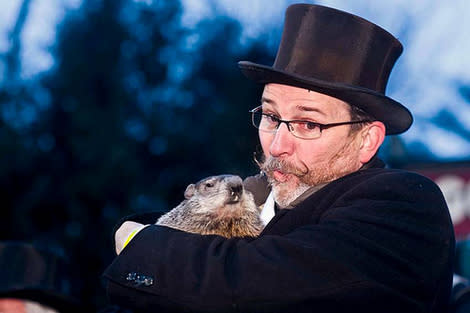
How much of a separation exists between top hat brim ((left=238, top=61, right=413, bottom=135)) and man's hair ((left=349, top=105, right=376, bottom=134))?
0.07 feet

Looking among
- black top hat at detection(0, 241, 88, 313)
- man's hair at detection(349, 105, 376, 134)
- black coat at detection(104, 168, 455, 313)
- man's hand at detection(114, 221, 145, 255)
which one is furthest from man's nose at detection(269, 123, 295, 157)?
black top hat at detection(0, 241, 88, 313)

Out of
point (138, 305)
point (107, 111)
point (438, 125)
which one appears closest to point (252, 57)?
point (107, 111)

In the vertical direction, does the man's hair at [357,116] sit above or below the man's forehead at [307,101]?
below

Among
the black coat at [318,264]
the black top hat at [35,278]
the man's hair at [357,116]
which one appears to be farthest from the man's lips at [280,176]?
the black top hat at [35,278]

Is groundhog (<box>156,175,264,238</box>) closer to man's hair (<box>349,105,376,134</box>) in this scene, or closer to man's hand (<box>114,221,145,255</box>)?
man's hand (<box>114,221,145,255</box>)

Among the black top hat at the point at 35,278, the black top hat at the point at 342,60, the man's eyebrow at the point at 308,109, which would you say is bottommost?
the black top hat at the point at 35,278

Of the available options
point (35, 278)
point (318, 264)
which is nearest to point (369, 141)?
point (318, 264)

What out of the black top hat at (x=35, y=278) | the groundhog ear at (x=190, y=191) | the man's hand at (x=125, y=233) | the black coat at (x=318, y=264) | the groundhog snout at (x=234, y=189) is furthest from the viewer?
the black top hat at (x=35, y=278)

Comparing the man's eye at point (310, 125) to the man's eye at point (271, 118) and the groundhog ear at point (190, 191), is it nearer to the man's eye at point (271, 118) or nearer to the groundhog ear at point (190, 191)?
the man's eye at point (271, 118)

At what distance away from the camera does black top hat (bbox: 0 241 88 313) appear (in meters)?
4.55

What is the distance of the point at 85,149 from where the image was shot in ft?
37.4

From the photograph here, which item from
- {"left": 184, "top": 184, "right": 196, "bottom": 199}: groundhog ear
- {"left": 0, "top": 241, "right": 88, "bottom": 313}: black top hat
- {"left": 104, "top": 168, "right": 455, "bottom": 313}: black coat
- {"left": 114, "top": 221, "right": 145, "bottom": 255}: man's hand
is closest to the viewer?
{"left": 104, "top": 168, "right": 455, "bottom": 313}: black coat

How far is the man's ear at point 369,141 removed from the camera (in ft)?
9.39

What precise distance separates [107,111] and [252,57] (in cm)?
304
